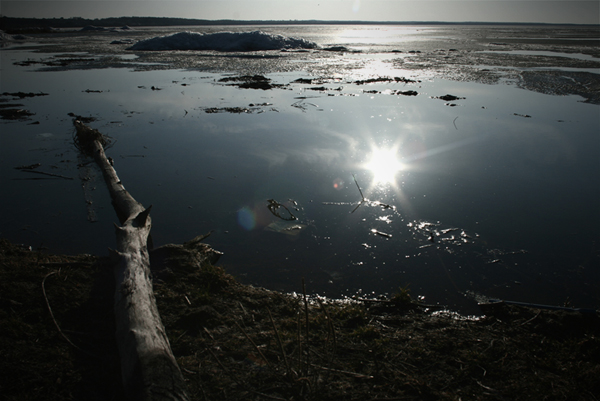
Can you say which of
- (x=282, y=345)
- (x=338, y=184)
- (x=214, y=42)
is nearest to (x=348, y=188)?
(x=338, y=184)

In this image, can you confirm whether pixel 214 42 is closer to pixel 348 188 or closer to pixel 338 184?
pixel 338 184

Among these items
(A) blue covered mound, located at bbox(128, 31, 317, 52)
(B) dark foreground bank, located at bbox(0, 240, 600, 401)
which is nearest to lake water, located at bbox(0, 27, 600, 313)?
(B) dark foreground bank, located at bbox(0, 240, 600, 401)

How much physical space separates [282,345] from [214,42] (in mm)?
33362

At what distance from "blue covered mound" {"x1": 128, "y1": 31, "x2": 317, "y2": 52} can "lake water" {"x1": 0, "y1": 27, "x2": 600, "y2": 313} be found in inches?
857

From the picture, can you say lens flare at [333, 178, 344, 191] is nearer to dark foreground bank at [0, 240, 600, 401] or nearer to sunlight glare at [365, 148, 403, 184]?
sunlight glare at [365, 148, 403, 184]

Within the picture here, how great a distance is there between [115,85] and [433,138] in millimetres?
12466

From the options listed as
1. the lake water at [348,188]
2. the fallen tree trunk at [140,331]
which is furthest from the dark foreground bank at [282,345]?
the lake water at [348,188]

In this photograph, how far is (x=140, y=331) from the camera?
7.57 feet

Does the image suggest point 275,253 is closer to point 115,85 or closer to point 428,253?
point 428,253

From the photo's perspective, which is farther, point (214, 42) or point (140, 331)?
point (214, 42)

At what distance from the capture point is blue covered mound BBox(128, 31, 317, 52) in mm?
29844

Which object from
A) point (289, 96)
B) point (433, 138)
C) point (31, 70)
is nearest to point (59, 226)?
point (433, 138)

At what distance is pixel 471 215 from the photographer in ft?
15.1

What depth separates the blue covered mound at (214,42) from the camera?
29.8 metres
